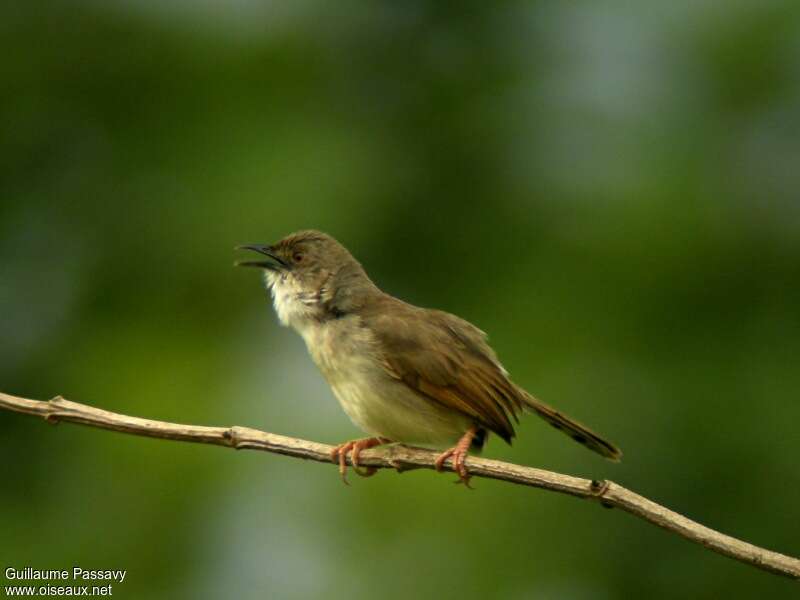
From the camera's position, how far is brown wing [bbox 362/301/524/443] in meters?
4.88

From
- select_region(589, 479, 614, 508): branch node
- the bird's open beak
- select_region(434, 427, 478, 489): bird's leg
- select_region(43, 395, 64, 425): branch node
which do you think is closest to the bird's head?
the bird's open beak

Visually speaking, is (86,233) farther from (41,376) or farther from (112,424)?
(112,424)

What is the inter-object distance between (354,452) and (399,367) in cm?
42

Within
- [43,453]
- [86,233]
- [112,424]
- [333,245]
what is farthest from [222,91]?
[112,424]

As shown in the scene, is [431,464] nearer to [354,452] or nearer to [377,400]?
[354,452]

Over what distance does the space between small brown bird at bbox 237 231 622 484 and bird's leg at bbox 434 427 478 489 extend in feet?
0.04

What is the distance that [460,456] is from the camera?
175 inches

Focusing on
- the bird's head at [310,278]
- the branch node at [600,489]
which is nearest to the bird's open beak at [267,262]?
the bird's head at [310,278]

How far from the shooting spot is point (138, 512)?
23.6 feet

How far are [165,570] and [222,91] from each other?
12.2 ft

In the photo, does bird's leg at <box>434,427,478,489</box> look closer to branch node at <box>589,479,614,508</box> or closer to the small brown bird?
the small brown bird

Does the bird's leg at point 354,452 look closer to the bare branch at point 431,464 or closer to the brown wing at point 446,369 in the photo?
the bare branch at point 431,464

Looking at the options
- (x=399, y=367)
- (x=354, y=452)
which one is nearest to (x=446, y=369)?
(x=399, y=367)

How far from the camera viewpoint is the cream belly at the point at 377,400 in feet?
16.0
